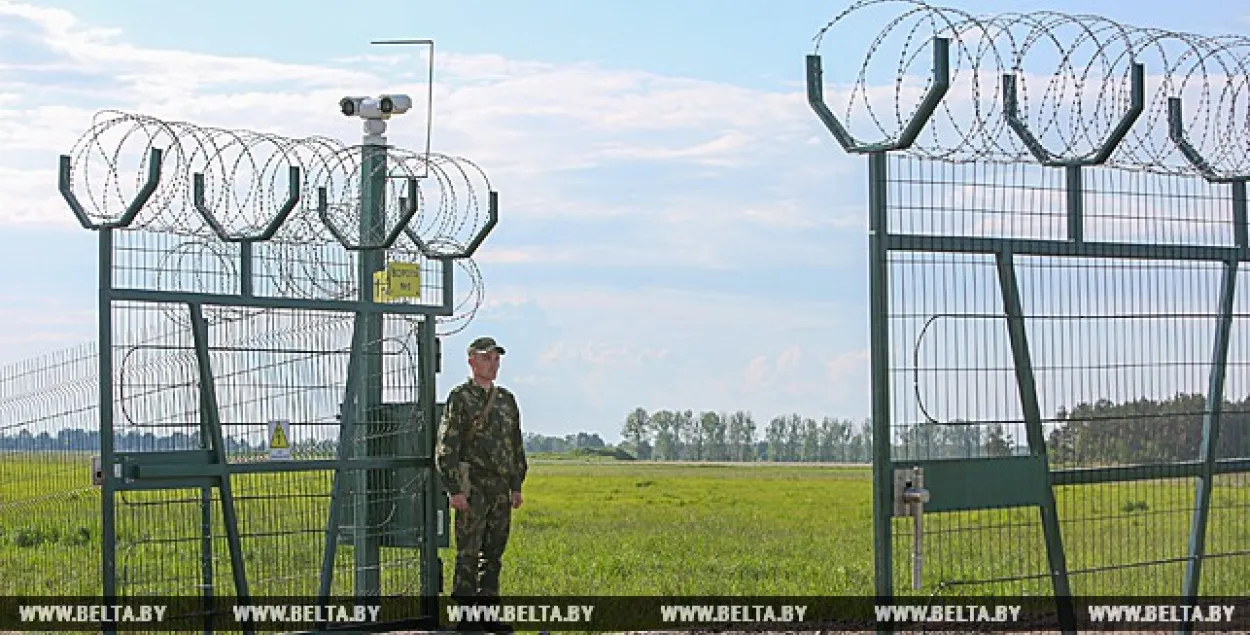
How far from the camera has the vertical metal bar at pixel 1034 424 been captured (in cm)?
978

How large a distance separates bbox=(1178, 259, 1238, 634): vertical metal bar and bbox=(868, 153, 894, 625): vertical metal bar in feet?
8.67

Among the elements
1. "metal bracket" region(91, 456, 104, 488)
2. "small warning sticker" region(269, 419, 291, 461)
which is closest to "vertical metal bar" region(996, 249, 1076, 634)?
"small warning sticker" region(269, 419, 291, 461)

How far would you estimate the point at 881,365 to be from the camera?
912cm

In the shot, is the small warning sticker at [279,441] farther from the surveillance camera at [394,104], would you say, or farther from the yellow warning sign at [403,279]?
the surveillance camera at [394,104]

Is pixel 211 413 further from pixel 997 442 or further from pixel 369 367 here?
pixel 997 442

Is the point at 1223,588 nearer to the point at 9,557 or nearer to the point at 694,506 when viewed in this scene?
the point at 9,557

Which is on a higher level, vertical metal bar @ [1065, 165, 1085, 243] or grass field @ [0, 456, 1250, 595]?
vertical metal bar @ [1065, 165, 1085, 243]

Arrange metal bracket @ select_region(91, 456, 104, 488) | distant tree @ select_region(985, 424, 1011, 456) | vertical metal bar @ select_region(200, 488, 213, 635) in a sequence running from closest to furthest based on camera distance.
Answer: distant tree @ select_region(985, 424, 1011, 456)
metal bracket @ select_region(91, 456, 104, 488)
vertical metal bar @ select_region(200, 488, 213, 635)

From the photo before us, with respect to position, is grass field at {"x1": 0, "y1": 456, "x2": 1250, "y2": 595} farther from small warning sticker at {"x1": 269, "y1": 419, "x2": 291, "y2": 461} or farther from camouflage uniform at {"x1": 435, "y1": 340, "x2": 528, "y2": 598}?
camouflage uniform at {"x1": 435, "y1": 340, "x2": 528, "y2": 598}

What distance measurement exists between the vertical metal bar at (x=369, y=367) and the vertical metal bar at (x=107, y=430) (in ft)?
6.12

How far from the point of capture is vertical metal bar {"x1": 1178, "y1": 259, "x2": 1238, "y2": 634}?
10.9 m

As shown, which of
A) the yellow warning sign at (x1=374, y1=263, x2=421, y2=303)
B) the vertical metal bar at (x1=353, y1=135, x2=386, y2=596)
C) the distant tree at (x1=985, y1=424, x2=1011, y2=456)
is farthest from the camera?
the yellow warning sign at (x1=374, y1=263, x2=421, y2=303)

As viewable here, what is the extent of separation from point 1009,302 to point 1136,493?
5.46ft

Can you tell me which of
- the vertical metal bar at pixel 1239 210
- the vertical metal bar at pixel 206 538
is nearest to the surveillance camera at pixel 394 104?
the vertical metal bar at pixel 206 538
